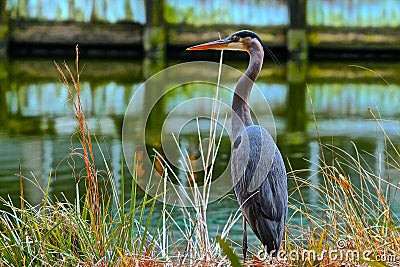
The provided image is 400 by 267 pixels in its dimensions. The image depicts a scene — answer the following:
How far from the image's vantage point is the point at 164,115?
10.7m

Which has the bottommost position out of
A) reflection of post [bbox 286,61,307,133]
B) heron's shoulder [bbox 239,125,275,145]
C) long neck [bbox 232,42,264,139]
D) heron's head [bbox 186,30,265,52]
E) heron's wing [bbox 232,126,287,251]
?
reflection of post [bbox 286,61,307,133]

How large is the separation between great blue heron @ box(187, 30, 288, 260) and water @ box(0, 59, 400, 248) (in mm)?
1543

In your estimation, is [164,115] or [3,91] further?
[3,91]

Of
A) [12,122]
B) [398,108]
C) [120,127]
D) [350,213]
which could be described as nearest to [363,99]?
[398,108]

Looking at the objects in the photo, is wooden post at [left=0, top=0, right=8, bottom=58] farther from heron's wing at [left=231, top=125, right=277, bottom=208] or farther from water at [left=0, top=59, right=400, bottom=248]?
heron's wing at [left=231, top=125, right=277, bottom=208]

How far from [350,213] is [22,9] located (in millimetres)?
12507

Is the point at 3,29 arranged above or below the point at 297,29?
above

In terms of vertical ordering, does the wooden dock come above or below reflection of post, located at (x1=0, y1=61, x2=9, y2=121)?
above

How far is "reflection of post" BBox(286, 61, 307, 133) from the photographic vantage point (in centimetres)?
1028

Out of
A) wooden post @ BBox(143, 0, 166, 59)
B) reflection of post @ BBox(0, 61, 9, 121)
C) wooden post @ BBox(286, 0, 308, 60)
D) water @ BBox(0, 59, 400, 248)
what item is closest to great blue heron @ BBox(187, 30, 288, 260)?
water @ BBox(0, 59, 400, 248)

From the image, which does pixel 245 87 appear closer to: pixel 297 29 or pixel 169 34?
pixel 297 29

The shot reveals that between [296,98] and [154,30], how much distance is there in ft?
12.5

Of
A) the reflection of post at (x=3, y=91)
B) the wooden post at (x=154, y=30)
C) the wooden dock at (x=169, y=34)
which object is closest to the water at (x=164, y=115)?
the reflection of post at (x=3, y=91)

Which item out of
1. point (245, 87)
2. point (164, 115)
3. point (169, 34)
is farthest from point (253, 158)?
point (169, 34)
